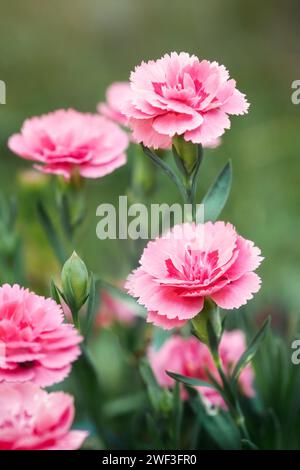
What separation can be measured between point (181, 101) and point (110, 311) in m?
0.49

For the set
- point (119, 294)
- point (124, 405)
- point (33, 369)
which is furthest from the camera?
point (124, 405)

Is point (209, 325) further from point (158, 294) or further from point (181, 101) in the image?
point (181, 101)

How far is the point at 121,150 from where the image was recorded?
81 centimetres

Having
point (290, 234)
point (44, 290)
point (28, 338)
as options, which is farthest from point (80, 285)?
point (290, 234)

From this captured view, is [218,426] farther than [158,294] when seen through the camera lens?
Yes

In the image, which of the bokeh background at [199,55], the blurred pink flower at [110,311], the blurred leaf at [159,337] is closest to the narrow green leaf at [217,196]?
the blurred leaf at [159,337]

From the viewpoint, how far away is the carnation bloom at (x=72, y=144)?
2.60 feet

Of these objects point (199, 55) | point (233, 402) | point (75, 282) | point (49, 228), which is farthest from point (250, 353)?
point (199, 55)

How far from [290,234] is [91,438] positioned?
739 millimetres

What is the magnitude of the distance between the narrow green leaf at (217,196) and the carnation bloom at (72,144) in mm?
85

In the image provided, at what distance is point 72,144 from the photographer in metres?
0.82

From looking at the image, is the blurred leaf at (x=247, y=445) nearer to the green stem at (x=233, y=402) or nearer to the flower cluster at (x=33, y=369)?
the green stem at (x=233, y=402)
